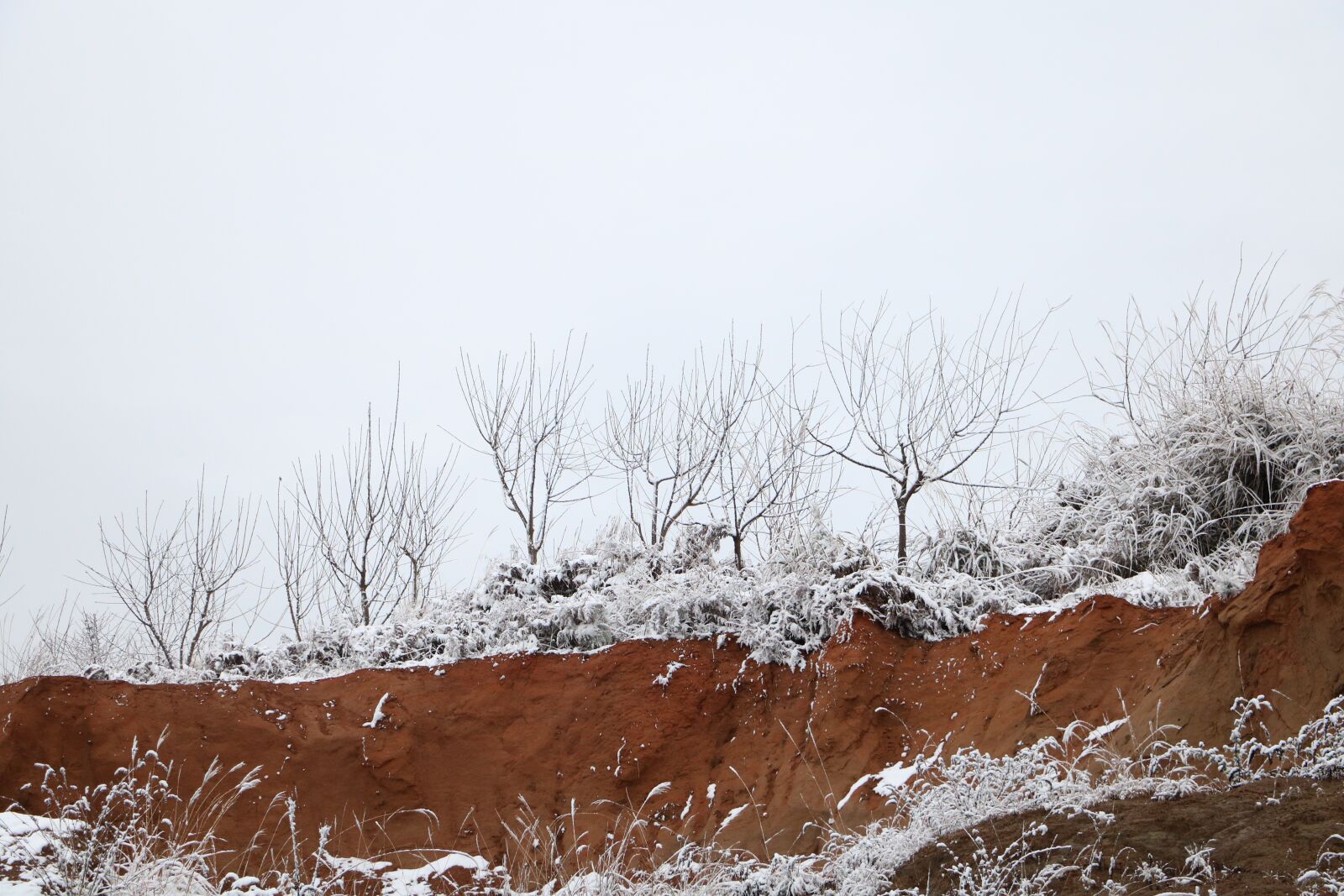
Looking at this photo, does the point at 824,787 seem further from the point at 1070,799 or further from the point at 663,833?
→ the point at 1070,799

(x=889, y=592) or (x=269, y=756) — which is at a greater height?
(x=889, y=592)

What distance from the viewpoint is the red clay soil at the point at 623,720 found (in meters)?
7.09

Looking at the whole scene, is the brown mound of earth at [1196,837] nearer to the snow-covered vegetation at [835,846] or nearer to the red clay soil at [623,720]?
the snow-covered vegetation at [835,846]

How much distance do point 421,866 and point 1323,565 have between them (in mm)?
6198

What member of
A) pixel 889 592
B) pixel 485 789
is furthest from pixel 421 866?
pixel 889 592

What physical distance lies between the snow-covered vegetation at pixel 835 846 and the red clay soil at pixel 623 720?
0.24m

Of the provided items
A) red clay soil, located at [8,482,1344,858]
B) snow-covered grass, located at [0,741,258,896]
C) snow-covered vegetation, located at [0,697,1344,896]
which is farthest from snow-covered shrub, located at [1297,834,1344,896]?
snow-covered grass, located at [0,741,258,896]

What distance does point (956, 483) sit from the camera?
11352mm

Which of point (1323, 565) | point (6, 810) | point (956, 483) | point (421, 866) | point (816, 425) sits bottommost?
point (421, 866)

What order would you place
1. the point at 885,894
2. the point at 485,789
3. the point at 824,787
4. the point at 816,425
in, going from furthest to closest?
the point at 816,425
the point at 485,789
the point at 824,787
the point at 885,894

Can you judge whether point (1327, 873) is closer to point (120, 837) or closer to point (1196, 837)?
point (1196, 837)

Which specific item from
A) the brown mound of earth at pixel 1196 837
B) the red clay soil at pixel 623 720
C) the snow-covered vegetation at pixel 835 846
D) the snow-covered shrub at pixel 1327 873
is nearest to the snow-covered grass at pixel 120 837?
the snow-covered vegetation at pixel 835 846

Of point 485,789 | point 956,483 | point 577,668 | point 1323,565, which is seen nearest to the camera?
point 1323,565

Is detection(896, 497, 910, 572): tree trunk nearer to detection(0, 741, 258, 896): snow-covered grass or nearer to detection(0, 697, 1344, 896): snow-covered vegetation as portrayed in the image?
detection(0, 697, 1344, 896): snow-covered vegetation
